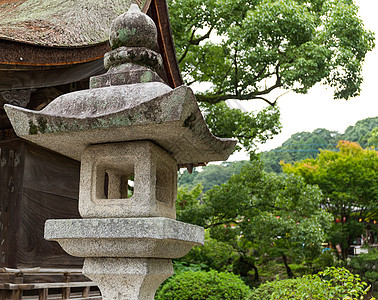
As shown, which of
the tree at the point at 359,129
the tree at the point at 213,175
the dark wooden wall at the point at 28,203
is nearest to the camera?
the dark wooden wall at the point at 28,203

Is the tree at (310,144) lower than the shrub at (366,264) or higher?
higher

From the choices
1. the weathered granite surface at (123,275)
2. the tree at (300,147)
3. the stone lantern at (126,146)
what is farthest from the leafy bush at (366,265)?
the tree at (300,147)

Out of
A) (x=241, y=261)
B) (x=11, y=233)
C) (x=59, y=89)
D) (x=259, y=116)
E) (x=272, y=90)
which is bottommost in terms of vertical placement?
(x=241, y=261)

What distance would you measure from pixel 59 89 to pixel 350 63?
24.8 ft

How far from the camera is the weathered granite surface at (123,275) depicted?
294 centimetres

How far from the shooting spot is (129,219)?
2787 millimetres

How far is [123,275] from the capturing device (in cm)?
297

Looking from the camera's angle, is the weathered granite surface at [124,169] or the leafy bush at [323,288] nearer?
the weathered granite surface at [124,169]

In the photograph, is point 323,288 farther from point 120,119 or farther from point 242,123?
point 242,123

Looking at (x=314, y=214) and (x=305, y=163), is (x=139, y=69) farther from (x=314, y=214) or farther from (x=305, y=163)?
(x=305, y=163)

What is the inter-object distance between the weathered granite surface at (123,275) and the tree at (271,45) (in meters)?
7.97

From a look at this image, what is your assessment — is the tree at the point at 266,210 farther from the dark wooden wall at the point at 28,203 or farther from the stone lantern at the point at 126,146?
the stone lantern at the point at 126,146

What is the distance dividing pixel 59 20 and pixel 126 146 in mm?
3640

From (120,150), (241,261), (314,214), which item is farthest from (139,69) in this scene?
(241,261)
